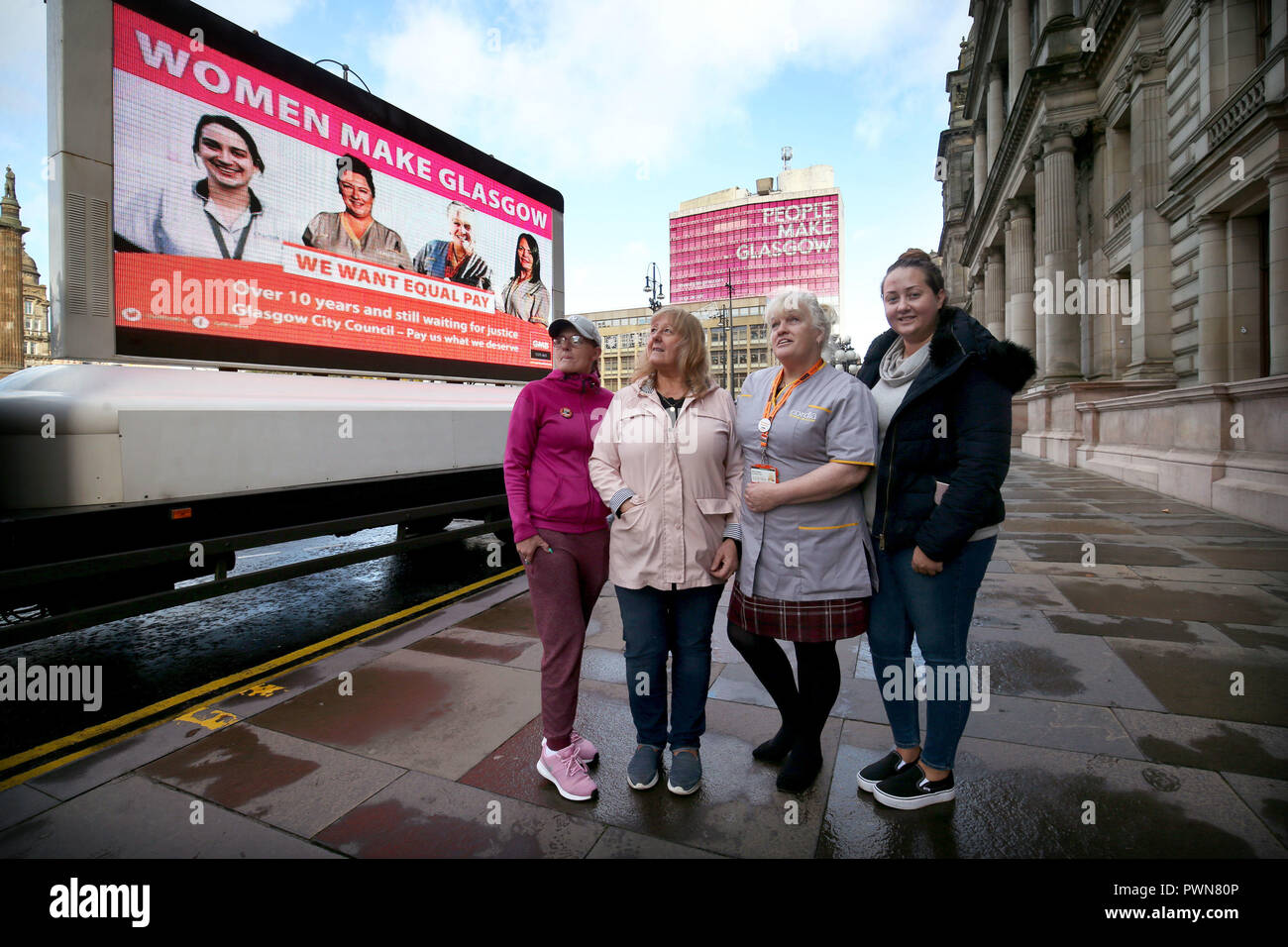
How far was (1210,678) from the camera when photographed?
151 inches

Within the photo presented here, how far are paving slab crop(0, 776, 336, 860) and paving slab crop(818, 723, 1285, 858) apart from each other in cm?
214

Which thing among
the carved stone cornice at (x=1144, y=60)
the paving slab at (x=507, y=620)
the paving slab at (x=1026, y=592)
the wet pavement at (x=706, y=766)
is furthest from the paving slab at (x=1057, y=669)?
the carved stone cornice at (x=1144, y=60)

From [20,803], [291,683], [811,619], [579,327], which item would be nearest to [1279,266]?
[811,619]

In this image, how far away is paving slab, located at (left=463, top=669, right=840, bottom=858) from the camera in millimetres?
2521

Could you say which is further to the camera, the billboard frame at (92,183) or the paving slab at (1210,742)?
the billboard frame at (92,183)

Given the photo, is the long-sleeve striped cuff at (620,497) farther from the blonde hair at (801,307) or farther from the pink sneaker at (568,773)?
the pink sneaker at (568,773)

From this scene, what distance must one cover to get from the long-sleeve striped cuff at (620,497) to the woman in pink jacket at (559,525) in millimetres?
189

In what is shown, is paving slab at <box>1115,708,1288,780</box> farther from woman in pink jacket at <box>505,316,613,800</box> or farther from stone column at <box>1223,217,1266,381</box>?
stone column at <box>1223,217,1266,381</box>

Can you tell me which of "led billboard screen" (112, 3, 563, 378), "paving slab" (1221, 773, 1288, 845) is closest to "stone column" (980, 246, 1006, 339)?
"led billboard screen" (112, 3, 563, 378)

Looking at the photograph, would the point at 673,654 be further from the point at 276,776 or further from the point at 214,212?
the point at 214,212

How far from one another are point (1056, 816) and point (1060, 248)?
23589 mm

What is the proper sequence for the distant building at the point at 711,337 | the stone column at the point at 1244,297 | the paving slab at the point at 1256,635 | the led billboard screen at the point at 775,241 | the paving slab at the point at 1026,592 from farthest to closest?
1. the led billboard screen at the point at 775,241
2. the distant building at the point at 711,337
3. the stone column at the point at 1244,297
4. the paving slab at the point at 1026,592
5. the paving slab at the point at 1256,635

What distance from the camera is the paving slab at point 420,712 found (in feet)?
10.6

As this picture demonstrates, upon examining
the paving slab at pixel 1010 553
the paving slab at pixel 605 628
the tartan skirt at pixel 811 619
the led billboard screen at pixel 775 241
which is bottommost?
the paving slab at pixel 605 628
